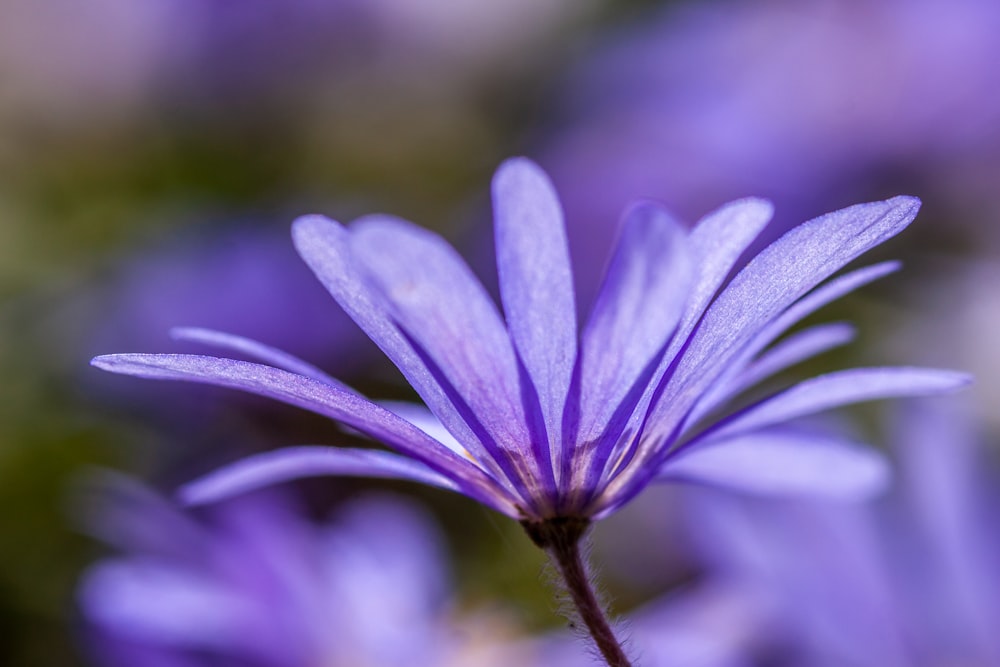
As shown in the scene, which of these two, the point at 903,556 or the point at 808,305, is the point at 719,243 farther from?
the point at 903,556

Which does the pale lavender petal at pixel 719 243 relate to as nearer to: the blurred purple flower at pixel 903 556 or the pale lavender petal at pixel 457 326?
the pale lavender petal at pixel 457 326

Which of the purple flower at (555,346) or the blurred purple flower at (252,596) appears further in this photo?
the blurred purple flower at (252,596)

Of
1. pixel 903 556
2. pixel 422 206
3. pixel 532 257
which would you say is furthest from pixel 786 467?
pixel 422 206

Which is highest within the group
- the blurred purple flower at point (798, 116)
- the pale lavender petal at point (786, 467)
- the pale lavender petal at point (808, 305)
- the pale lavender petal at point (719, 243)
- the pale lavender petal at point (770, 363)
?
the blurred purple flower at point (798, 116)

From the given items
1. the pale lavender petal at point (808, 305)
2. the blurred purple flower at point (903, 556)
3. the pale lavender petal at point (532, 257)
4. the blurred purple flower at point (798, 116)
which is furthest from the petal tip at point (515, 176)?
the blurred purple flower at point (798, 116)

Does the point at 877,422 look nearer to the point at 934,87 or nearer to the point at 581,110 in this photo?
the point at 934,87
